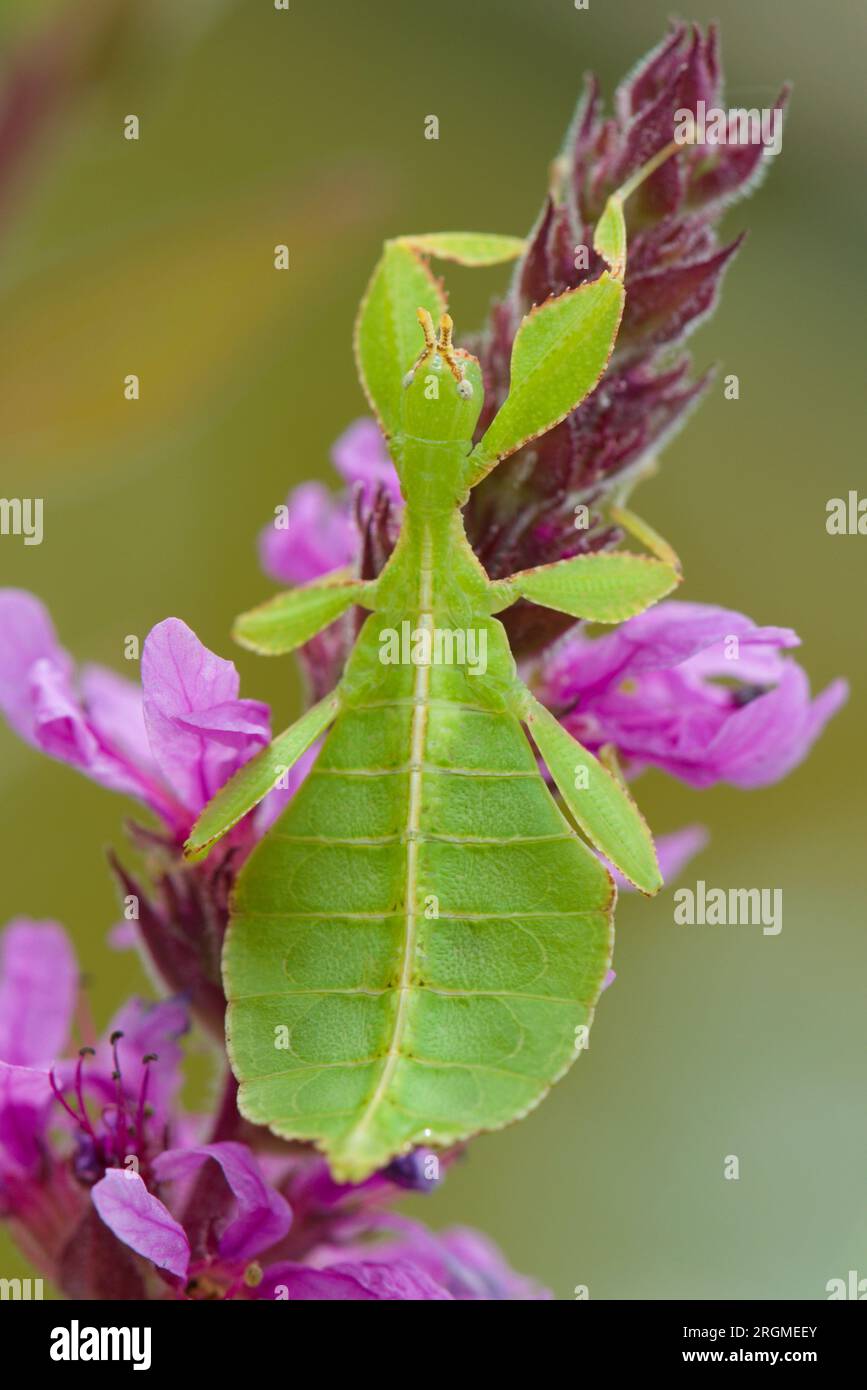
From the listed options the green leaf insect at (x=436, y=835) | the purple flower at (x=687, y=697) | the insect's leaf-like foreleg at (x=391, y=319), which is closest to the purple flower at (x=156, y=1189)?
the green leaf insect at (x=436, y=835)

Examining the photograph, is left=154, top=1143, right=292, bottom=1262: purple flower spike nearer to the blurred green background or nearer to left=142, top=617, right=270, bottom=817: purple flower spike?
left=142, top=617, right=270, bottom=817: purple flower spike

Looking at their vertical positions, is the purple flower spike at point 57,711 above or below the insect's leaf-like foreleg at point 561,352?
below

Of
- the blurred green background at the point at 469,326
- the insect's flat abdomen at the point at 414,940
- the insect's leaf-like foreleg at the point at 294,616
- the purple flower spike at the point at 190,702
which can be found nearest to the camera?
the insect's flat abdomen at the point at 414,940

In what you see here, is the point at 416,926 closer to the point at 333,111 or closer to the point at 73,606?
the point at 73,606

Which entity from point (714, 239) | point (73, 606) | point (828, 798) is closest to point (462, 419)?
point (714, 239)

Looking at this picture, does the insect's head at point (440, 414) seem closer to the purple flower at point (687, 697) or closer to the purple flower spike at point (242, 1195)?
the purple flower at point (687, 697)

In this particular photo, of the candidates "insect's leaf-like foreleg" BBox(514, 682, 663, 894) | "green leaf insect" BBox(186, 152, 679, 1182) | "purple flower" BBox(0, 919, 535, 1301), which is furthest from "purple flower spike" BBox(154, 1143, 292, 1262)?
"insect's leaf-like foreleg" BBox(514, 682, 663, 894)

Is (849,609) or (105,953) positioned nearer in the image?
Result: (105,953)
